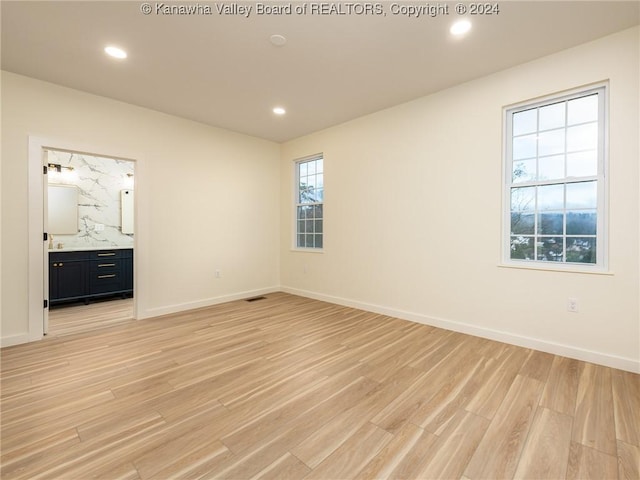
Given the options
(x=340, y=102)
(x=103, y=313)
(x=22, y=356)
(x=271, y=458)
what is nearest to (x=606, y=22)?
(x=340, y=102)

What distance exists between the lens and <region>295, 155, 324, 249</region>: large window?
506cm

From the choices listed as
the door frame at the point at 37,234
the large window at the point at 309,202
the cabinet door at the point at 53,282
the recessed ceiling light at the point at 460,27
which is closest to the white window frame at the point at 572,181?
the recessed ceiling light at the point at 460,27

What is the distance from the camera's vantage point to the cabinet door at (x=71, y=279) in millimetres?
4414

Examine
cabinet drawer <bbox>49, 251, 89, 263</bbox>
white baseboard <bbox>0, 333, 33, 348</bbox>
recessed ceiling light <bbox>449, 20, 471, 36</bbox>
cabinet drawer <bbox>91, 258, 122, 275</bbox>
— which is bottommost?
white baseboard <bbox>0, 333, 33, 348</bbox>

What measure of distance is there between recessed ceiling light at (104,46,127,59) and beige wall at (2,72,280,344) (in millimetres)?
1120

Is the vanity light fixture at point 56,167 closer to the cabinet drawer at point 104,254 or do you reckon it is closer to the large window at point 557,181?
the cabinet drawer at point 104,254

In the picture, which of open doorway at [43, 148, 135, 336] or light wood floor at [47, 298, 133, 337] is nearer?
light wood floor at [47, 298, 133, 337]

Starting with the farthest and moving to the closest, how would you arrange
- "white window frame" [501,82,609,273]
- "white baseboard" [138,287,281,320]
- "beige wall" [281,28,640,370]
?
"white baseboard" [138,287,281,320]
"white window frame" [501,82,609,273]
"beige wall" [281,28,640,370]

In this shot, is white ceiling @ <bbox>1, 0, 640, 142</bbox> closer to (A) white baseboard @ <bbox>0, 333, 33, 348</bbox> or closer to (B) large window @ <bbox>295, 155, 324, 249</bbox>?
(B) large window @ <bbox>295, 155, 324, 249</bbox>

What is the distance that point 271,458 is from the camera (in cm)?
149

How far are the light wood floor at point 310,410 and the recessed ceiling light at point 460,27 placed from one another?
110 inches

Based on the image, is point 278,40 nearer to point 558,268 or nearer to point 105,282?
point 558,268

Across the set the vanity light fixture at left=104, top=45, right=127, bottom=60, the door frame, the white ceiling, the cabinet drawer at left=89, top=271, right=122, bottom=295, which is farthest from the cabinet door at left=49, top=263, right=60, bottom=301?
the vanity light fixture at left=104, top=45, right=127, bottom=60

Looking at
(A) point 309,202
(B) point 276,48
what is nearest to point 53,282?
(A) point 309,202
